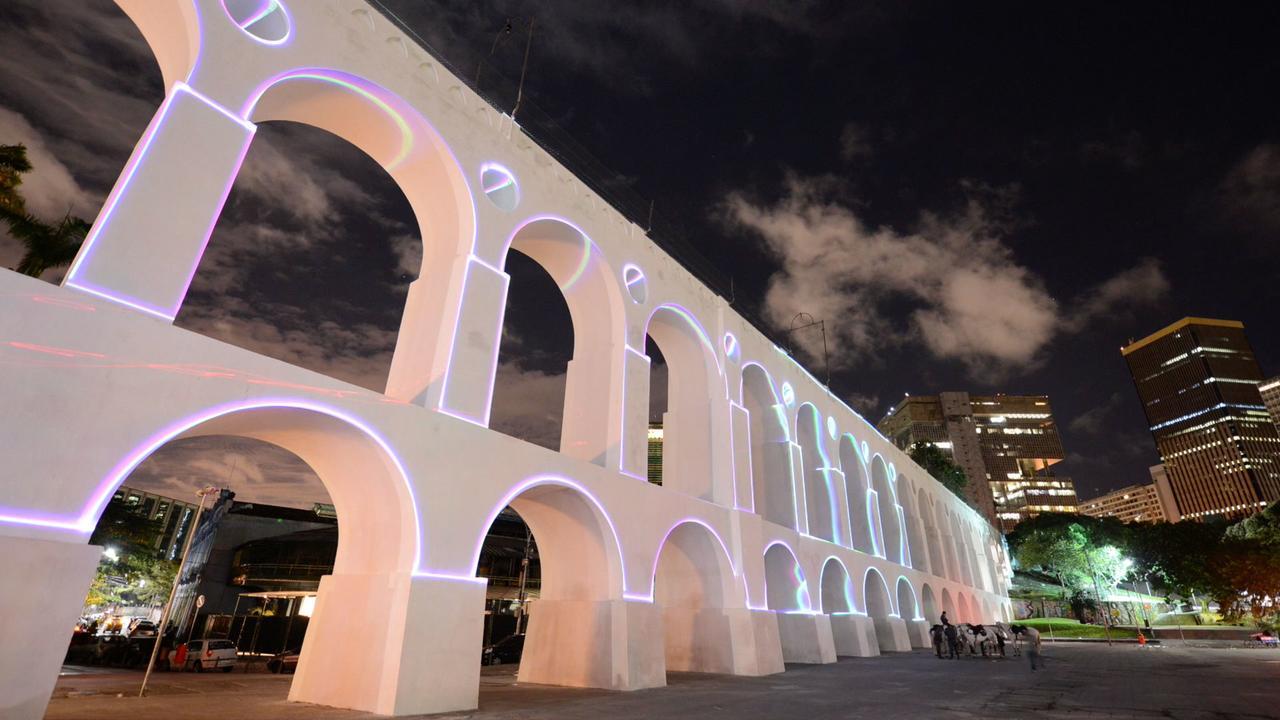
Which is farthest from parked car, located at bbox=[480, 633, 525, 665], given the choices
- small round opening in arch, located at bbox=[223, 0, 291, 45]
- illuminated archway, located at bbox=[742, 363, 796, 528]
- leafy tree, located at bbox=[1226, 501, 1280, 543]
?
leafy tree, located at bbox=[1226, 501, 1280, 543]

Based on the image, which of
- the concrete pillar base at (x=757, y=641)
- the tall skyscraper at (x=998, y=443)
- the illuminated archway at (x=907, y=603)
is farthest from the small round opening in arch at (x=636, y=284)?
the tall skyscraper at (x=998, y=443)

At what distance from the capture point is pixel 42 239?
19.0m

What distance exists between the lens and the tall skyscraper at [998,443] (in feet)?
448

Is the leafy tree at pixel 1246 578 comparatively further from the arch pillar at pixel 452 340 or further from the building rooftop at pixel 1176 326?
the building rooftop at pixel 1176 326

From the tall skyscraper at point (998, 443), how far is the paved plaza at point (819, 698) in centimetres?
13017

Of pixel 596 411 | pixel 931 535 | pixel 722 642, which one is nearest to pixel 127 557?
pixel 596 411

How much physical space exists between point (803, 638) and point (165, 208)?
21.4 metres

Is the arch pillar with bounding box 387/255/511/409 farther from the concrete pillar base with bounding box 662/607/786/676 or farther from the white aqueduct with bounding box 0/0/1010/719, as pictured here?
the concrete pillar base with bounding box 662/607/786/676

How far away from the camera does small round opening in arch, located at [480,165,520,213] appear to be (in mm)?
13716

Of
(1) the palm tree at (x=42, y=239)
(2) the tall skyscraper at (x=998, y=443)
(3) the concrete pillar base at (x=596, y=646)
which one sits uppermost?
(2) the tall skyscraper at (x=998, y=443)

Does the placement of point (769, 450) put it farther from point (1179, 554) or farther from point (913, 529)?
point (1179, 554)

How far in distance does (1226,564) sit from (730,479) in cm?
5262

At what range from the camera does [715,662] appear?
16844mm

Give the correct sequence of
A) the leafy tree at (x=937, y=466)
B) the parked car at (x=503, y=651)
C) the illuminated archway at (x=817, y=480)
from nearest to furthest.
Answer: the parked car at (x=503, y=651) < the illuminated archway at (x=817, y=480) < the leafy tree at (x=937, y=466)
